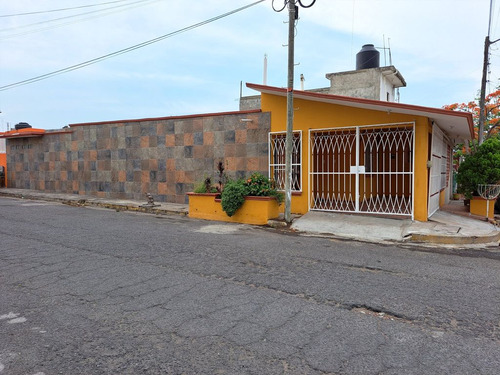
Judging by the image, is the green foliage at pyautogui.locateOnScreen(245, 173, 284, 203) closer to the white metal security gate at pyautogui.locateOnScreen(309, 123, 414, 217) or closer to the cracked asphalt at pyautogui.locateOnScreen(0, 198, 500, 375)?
the white metal security gate at pyautogui.locateOnScreen(309, 123, 414, 217)

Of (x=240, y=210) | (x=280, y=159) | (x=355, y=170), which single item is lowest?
(x=240, y=210)

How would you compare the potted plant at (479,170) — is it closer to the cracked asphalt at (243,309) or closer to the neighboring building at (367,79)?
the cracked asphalt at (243,309)

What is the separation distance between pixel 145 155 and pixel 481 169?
10.5m

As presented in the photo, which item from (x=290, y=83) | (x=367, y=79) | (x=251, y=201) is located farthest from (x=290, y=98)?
(x=367, y=79)

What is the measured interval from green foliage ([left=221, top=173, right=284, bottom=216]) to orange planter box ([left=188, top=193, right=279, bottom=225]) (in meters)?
0.15

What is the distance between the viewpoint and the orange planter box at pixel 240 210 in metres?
9.51

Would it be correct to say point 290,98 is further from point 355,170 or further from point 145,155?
point 145,155

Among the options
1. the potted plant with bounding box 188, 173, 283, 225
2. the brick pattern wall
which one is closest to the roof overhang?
the brick pattern wall

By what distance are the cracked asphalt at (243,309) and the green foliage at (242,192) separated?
113 inches

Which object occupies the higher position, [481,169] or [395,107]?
[395,107]

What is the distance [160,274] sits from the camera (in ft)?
16.0

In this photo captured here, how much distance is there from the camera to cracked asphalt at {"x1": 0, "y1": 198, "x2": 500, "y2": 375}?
2.82 meters

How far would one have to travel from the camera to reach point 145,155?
43.7 feet

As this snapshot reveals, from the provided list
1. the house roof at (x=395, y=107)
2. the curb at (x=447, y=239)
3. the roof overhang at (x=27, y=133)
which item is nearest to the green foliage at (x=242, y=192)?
the house roof at (x=395, y=107)
